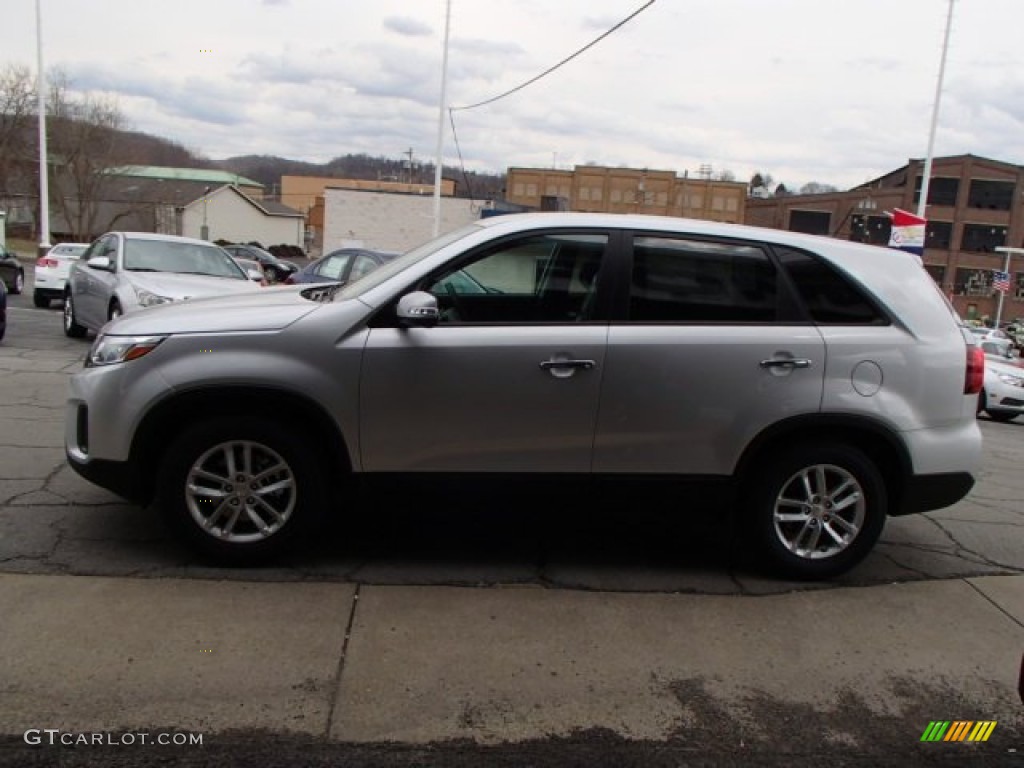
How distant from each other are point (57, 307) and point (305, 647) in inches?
685

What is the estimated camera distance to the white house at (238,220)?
255 feet

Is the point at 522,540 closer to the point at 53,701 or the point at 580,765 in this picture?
the point at 580,765

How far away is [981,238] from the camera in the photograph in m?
82.0

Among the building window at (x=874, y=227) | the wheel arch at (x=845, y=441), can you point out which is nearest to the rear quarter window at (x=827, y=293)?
the wheel arch at (x=845, y=441)

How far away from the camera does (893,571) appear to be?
4.62m

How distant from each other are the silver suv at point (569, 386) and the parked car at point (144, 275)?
18.1 ft

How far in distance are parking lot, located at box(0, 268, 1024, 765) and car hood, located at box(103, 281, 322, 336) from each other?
1.10 m

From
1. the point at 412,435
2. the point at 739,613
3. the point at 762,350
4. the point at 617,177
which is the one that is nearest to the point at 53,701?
the point at 412,435

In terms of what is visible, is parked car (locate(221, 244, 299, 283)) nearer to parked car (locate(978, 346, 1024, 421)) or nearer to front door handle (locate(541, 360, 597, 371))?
parked car (locate(978, 346, 1024, 421))

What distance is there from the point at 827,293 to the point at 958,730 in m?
2.04

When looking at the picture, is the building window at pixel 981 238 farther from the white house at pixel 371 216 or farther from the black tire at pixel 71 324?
the black tire at pixel 71 324

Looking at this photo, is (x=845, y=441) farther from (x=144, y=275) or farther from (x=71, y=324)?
(x=71, y=324)

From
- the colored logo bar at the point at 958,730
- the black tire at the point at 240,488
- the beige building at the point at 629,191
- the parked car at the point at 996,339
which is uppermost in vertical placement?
the beige building at the point at 629,191
